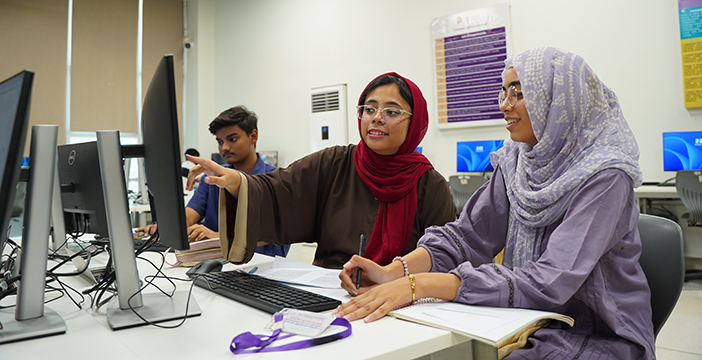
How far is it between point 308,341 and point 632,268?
79 centimetres

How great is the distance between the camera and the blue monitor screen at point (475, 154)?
183 inches

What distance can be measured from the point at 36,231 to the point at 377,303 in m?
0.70

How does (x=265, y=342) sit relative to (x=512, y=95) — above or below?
below

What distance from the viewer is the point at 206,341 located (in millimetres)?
800

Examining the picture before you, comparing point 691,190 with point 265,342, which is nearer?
point 265,342

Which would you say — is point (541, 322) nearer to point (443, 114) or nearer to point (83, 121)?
point (443, 114)

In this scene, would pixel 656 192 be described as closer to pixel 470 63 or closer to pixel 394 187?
pixel 470 63

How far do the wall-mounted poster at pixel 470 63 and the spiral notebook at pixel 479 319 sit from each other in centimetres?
393

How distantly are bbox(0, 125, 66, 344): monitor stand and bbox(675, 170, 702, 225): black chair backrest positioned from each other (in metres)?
3.93

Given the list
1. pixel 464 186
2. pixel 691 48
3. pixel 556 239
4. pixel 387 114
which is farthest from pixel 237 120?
pixel 691 48

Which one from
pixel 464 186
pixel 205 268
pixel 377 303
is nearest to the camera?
pixel 377 303

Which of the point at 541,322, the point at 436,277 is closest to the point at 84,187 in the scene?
the point at 436,277

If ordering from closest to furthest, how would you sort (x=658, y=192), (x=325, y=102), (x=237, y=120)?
(x=237, y=120) < (x=658, y=192) < (x=325, y=102)

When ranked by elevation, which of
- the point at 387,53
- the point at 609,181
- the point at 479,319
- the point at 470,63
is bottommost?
the point at 479,319
